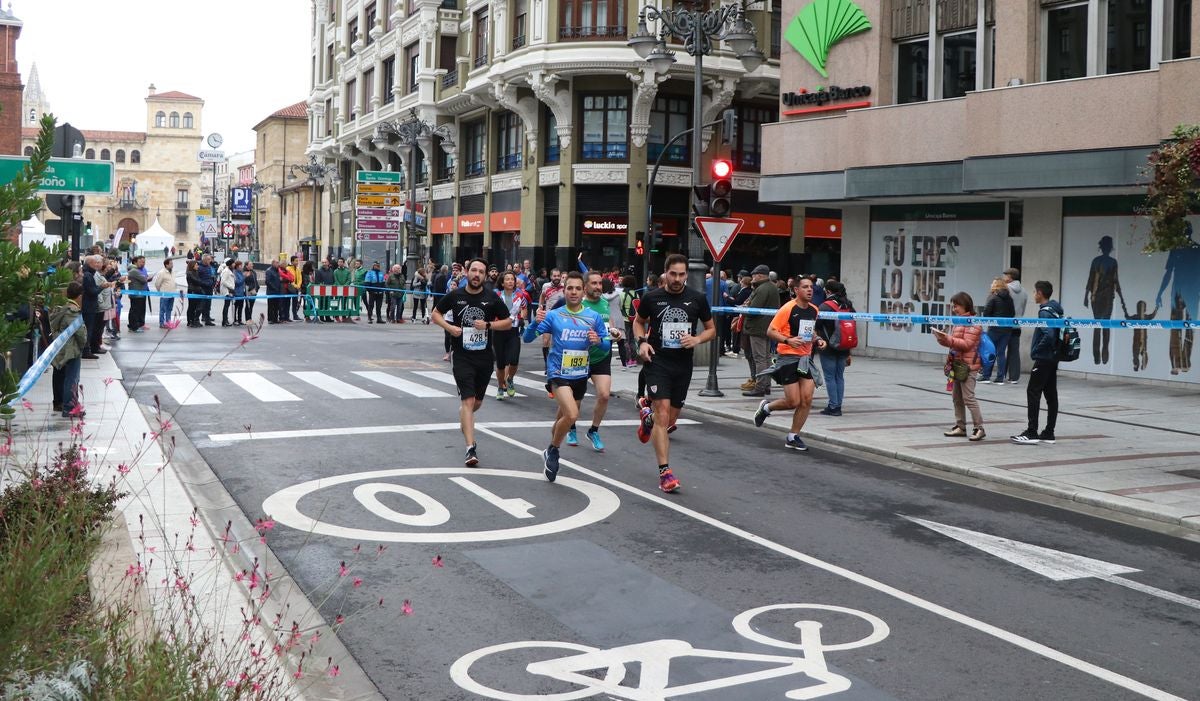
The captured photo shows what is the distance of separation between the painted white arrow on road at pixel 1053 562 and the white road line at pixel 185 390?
955 cm

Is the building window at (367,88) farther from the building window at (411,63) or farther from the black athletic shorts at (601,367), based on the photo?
the black athletic shorts at (601,367)

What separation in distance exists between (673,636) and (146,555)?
10.7ft

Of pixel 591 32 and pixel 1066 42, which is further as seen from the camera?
pixel 591 32

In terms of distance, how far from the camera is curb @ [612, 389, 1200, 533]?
9.47m

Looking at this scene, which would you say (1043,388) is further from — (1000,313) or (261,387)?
(261,387)

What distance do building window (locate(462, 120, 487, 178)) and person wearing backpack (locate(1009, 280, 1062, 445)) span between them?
115 ft

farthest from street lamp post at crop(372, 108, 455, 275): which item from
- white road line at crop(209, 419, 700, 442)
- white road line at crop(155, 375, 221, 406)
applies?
white road line at crop(209, 419, 700, 442)

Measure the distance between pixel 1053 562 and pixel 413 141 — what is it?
36426 millimetres

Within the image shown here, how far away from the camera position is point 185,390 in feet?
52.7

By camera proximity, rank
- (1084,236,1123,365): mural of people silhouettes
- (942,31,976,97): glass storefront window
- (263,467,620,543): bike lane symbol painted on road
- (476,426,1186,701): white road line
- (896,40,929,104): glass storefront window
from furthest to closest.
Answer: (896,40,929,104): glass storefront window
(942,31,976,97): glass storefront window
(1084,236,1123,365): mural of people silhouettes
(263,467,620,543): bike lane symbol painted on road
(476,426,1186,701): white road line

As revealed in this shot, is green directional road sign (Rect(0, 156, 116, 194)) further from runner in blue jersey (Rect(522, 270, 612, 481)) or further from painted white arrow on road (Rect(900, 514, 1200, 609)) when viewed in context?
painted white arrow on road (Rect(900, 514, 1200, 609))

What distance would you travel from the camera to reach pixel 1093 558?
8.10m

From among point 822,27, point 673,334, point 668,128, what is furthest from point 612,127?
point 673,334

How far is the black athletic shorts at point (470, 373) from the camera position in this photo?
11.0m
